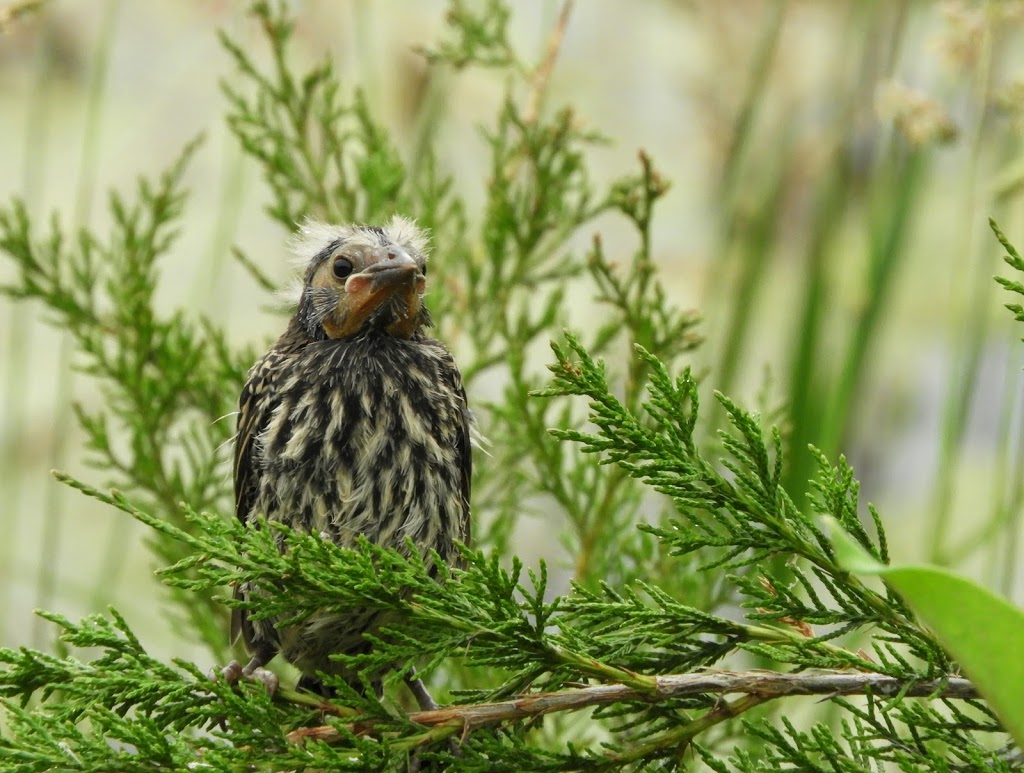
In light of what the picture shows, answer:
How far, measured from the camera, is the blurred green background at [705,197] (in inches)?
99.0

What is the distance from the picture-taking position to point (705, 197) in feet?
15.7

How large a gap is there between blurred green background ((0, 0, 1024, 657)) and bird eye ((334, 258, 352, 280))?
1.60 ft

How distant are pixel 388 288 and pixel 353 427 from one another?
0.60ft

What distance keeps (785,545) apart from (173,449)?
10.6 feet

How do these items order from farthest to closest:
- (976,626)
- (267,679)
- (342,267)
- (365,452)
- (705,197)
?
(705,197) < (342,267) < (365,452) < (267,679) < (976,626)

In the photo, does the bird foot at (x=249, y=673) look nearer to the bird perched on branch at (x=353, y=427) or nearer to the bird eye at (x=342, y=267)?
the bird perched on branch at (x=353, y=427)

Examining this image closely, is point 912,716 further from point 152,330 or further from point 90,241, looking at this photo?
point 90,241

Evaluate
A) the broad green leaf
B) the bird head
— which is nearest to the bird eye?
the bird head

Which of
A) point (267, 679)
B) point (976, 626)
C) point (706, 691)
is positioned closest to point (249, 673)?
point (267, 679)

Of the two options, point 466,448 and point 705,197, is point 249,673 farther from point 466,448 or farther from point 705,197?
point 705,197

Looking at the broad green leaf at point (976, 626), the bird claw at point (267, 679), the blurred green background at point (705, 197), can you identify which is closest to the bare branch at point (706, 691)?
the broad green leaf at point (976, 626)

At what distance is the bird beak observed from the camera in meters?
1.55

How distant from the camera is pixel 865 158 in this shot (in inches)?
161

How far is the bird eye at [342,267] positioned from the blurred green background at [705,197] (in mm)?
487
